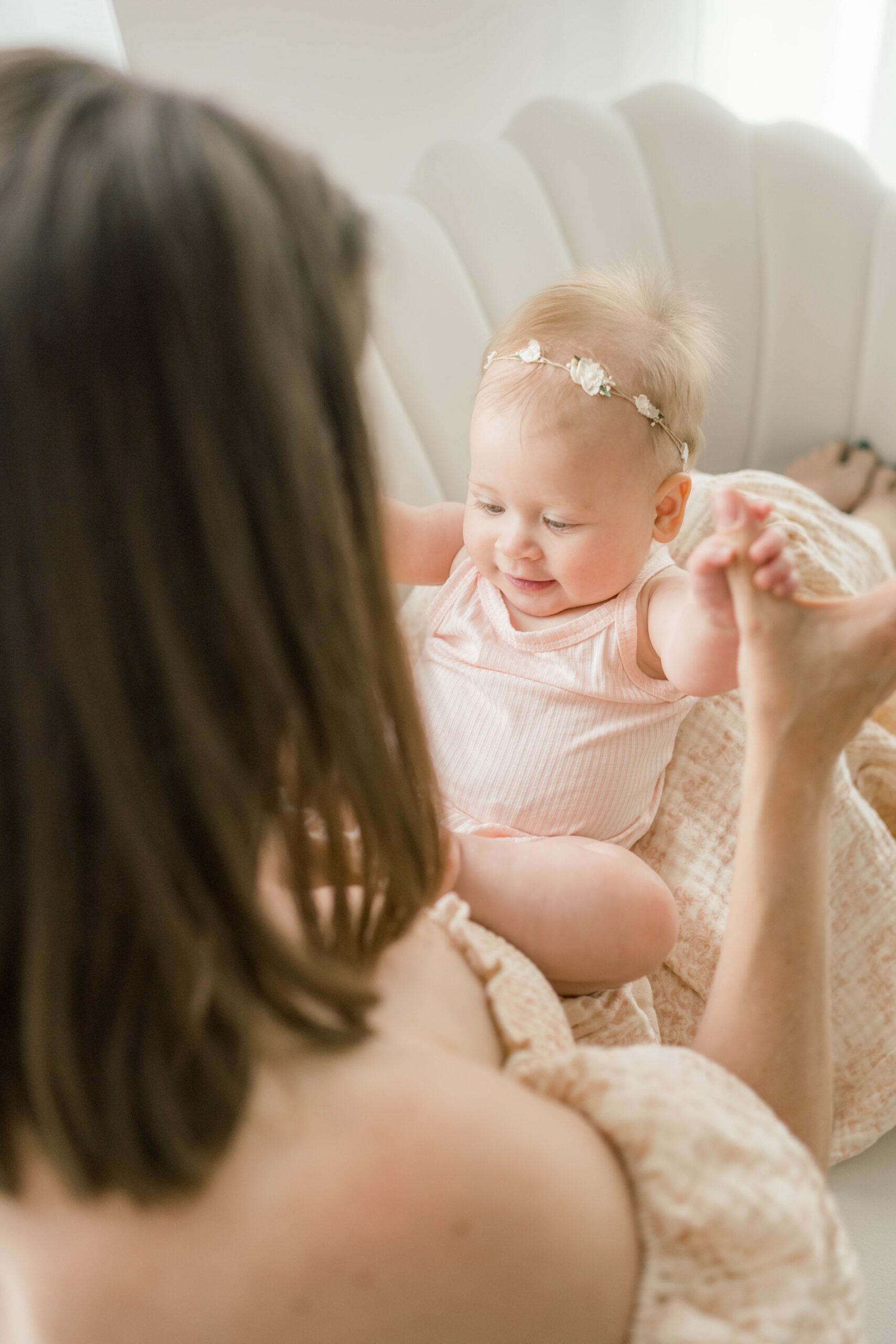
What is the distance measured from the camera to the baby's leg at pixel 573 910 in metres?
0.88

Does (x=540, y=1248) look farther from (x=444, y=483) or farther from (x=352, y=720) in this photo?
(x=444, y=483)

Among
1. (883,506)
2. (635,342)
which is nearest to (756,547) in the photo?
(635,342)

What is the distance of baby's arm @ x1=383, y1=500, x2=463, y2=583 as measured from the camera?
4.30ft

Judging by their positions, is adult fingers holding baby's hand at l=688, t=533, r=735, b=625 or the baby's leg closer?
adult fingers holding baby's hand at l=688, t=533, r=735, b=625

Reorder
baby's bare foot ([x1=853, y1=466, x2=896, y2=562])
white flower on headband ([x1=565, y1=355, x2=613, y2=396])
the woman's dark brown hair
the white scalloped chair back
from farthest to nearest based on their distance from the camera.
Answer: baby's bare foot ([x1=853, y1=466, x2=896, y2=562]) → the white scalloped chair back → white flower on headband ([x1=565, y1=355, x2=613, y2=396]) → the woman's dark brown hair

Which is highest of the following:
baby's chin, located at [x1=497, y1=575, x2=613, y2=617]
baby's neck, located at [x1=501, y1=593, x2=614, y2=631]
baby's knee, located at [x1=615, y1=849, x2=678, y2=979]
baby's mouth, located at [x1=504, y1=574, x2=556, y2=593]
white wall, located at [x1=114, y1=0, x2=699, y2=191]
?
white wall, located at [x1=114, y1=0, x2=699, y2=191]

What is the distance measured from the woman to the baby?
1.52 feet

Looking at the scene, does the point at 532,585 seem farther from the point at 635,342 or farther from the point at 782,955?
the point at 782,955

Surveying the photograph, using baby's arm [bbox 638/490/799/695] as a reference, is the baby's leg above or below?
below

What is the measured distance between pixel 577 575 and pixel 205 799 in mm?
713

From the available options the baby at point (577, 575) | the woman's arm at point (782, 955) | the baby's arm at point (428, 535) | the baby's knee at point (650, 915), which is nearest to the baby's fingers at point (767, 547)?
the woman's arm at point (782, 955)

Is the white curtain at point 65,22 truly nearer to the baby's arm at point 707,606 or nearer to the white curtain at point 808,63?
the baby's arm at point 707,606

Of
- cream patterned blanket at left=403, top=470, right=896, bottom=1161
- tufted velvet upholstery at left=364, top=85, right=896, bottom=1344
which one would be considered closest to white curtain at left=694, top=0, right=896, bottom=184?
tufted velvet upholstery at left=364, top=85, right=896, bottom=1344

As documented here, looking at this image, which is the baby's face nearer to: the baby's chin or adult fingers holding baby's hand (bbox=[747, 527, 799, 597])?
the baby's chin
